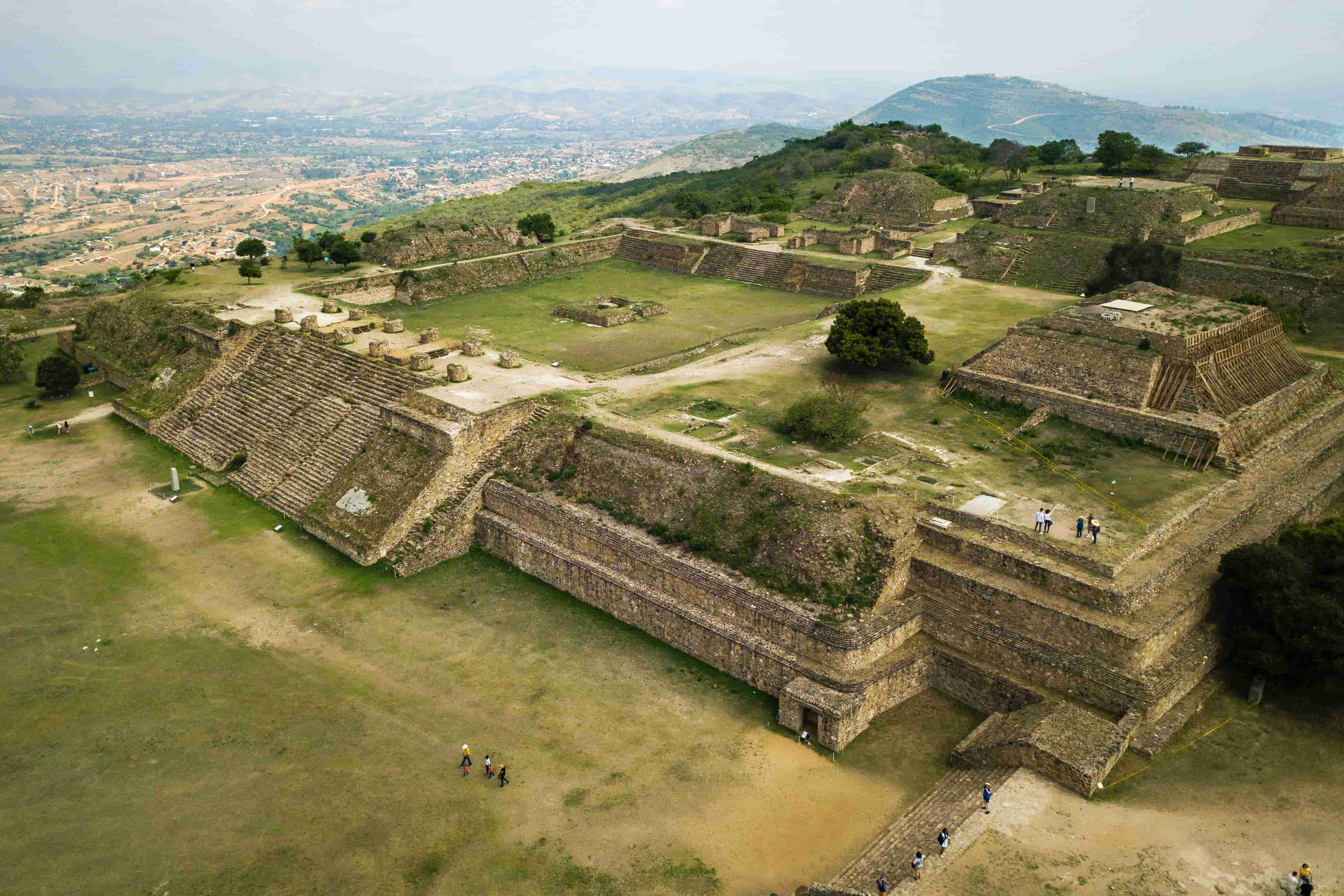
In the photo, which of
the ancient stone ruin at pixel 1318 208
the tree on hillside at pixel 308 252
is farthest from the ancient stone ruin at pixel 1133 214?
the tree on hillside at pixel 308 252

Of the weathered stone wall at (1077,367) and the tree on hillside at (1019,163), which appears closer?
the weathered stone wall at (1077,367)

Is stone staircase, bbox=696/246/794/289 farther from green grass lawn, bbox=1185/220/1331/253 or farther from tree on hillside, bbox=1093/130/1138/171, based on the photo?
tree on hillside, bbox=1093/130/1138/171

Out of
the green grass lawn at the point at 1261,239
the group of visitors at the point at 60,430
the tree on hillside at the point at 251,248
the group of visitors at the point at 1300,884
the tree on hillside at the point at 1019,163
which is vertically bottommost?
the group of visitors at the point at 60,430

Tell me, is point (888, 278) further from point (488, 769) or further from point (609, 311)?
point (488, 769)

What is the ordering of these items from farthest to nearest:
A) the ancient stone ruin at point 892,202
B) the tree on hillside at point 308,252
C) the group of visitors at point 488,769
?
the ancient stone ruin at point 892,202, the tree on hillside at point 308,252, the group of visitors at point 488,769

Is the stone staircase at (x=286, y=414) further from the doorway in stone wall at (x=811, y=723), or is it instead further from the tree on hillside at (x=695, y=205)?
the tree on hillside at (x=695, y=205)

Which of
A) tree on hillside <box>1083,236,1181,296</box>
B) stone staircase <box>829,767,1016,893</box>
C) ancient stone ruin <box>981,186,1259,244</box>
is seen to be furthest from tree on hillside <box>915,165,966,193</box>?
stone staircase <box>829,767,1016,893</box>
